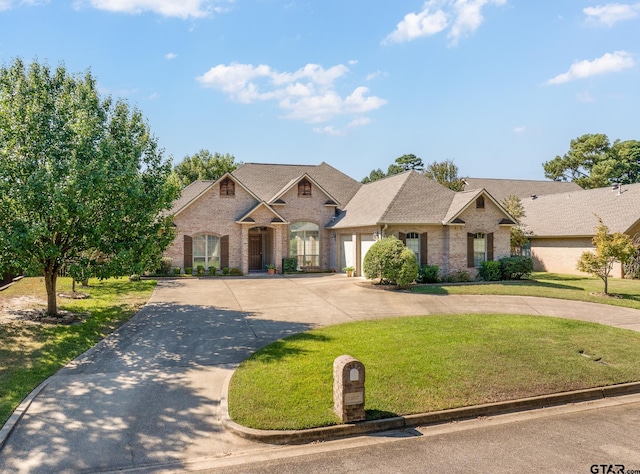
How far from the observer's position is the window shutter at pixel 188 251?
85.5ft

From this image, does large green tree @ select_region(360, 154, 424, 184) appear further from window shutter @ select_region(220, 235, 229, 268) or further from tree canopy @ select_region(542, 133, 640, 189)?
window shutter @ select_region(220, 235, 229, 268)

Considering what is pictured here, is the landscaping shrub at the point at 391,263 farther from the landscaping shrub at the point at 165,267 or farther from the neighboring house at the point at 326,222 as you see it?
the landscaping shrub at the point at 165,267

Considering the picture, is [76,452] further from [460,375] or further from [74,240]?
[74,240]

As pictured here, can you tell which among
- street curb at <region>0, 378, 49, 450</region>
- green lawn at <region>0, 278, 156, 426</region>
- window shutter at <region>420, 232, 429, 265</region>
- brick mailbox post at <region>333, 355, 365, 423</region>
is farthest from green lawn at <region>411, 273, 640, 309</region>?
street curb at <region>0, 378, 49, 450</region>

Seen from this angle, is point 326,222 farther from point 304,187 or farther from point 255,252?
point 255,252

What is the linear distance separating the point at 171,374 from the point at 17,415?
Answer: 8.92 feet

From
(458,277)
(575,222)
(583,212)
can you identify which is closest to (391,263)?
(458,277)

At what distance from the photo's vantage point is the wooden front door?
95.6 ft

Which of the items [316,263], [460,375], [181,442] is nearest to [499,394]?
[460,375]

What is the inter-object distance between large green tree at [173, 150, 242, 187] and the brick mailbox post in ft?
151

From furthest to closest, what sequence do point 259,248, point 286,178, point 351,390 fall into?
point 286,178 < point 259,248 < point 351,390

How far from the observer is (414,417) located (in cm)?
718

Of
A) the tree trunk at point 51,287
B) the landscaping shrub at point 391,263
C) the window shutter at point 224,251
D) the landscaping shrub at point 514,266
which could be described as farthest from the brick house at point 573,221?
the tree trunk at point 51,287

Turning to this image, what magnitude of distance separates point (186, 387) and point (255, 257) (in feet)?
69.7
